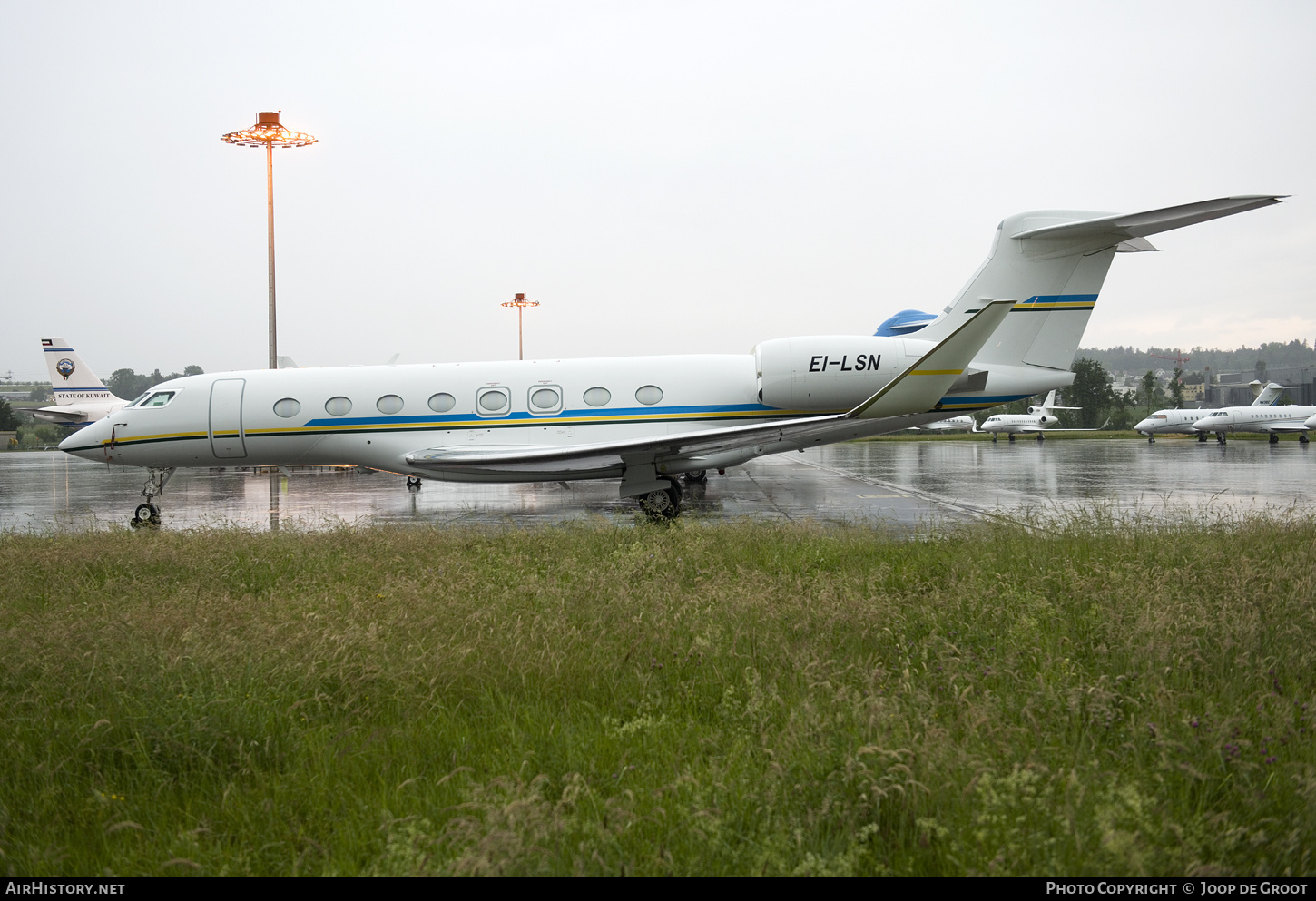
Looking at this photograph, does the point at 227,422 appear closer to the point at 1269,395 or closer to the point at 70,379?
the point at 70,379

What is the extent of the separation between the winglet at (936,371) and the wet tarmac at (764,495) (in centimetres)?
154

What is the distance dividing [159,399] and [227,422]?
141 cm

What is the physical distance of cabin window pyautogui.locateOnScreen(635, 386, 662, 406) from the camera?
1141cm

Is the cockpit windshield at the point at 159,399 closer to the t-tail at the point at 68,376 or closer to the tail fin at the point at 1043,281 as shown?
the tail fin at the point at 1043,281

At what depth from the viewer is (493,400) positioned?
451 inches

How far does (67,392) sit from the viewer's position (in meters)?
28.6

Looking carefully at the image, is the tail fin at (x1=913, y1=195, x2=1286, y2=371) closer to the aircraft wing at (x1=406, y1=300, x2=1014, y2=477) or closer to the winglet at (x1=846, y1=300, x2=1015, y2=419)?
the aircraft wing at (x1=406, y1=300, x2=1014, y2=477)

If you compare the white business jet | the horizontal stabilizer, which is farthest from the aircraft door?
the horizontal stabilizer

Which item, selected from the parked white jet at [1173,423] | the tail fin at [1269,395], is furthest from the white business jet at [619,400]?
the tail fin at [1269,395]

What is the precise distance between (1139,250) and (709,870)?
12.2 meters

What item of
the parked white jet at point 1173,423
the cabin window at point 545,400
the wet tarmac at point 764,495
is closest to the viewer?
the wet tarmac at point 764,495

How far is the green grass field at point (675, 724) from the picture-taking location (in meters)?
2.12

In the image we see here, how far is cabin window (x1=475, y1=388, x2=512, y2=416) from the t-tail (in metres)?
25.5

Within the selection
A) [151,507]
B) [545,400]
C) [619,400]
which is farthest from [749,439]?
[151,507]
